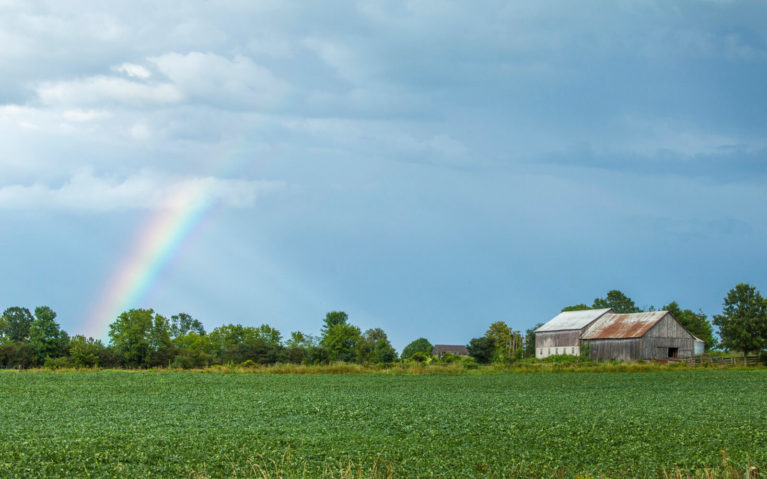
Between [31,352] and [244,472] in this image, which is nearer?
[244,472]

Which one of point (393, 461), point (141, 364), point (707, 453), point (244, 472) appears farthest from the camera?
point (141, 364)

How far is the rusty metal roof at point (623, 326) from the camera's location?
75.3 meters

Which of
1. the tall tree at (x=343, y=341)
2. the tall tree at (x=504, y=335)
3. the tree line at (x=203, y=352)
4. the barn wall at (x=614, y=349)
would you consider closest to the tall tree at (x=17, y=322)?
the tree line at (x=203, y=352)

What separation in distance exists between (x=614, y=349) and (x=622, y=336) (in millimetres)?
1950

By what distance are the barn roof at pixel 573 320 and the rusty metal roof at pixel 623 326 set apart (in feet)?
3.32

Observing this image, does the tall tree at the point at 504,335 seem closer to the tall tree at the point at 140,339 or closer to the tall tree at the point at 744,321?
the tall tree at the point at 744,321

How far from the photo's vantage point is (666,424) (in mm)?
20312

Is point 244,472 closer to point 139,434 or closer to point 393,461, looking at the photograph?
point 393,461

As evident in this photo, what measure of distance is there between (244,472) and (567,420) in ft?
38.3

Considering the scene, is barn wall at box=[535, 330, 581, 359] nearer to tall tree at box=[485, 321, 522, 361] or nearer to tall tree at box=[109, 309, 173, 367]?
tall tree at box=[485, 321, 522, 361]

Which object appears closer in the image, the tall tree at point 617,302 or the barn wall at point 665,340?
the barn wall at point 665,340

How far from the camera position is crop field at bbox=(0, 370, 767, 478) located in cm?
1387

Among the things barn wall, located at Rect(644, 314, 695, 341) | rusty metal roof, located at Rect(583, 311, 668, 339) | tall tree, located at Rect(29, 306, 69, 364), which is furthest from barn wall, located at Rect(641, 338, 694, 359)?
tall tree, located at Rect(29, 306, 69, 364)

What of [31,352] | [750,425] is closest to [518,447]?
[750,425]
